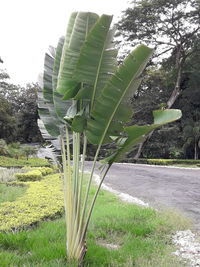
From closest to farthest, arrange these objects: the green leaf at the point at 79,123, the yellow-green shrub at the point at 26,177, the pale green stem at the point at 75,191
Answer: the green leaf at the point at 79,123 < the pale green stem at the point at 75,191 < the yellow-green shrub at the point at 26,177

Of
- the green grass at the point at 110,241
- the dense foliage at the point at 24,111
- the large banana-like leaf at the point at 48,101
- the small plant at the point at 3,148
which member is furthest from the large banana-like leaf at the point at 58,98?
the dense foliage at the point at 24,111

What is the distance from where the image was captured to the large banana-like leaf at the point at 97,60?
117 inches

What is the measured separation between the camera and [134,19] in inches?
966

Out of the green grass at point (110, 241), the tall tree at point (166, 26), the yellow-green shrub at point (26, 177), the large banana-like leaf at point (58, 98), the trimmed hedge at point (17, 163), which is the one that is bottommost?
the green grass at point (110, 241)

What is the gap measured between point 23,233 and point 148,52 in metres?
2.74

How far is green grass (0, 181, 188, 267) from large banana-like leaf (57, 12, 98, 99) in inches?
70.3

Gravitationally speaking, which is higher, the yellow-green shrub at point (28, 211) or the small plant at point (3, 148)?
the small plant at point (3, 148)

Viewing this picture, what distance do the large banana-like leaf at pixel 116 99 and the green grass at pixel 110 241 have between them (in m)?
1.34

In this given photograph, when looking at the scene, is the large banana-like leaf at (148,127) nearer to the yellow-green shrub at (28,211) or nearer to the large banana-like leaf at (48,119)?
the large banana-like leaf at (48,119)

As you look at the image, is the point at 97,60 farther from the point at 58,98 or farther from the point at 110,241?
the point at 110,241

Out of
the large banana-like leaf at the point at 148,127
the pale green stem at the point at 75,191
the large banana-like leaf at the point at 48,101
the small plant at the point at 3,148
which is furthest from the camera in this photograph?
the small plant at the point at 3,148

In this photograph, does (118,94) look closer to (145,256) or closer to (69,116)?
(69,116)

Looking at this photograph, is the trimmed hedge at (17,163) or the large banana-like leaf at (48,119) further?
the trimmed hedge at (17,163)

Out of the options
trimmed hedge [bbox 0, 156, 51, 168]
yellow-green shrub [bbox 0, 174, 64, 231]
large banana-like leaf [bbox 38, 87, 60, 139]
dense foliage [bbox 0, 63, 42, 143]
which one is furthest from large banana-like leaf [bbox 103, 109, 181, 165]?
dense foliage [bbox 0, 63, 42, 143]
